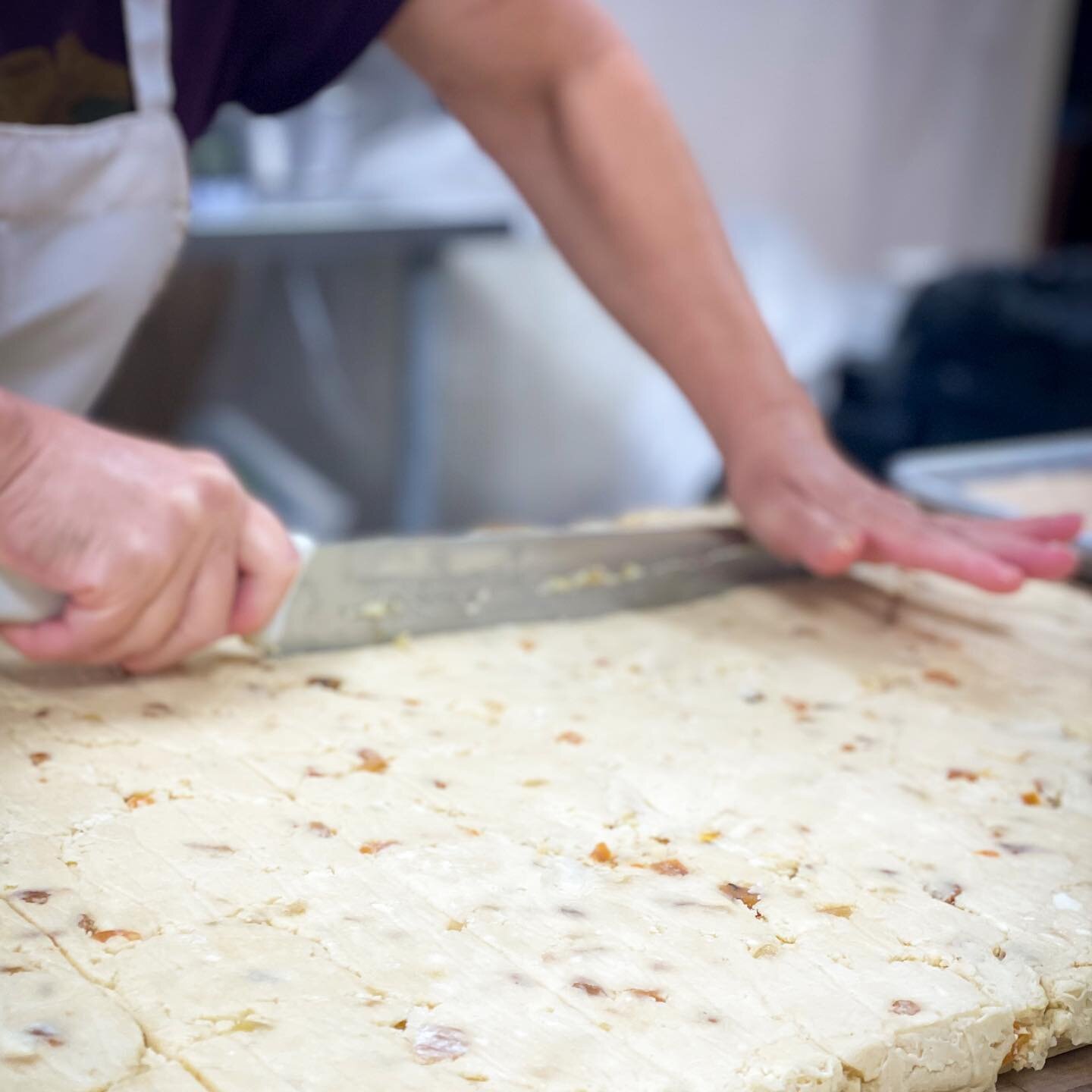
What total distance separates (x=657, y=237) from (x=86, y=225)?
63cm

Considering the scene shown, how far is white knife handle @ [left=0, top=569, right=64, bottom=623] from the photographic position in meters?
0.99

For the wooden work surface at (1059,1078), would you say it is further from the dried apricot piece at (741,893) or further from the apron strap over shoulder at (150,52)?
the apron strap over shoulder at (150,52)

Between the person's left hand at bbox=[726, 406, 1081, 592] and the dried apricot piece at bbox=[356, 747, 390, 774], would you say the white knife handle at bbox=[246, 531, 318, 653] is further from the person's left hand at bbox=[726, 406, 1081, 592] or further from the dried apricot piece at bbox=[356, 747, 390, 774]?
the person's left hand at bbox=[726, 406, 1081, 592]

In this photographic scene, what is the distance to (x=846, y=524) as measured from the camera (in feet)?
4.53

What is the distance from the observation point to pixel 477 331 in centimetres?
409

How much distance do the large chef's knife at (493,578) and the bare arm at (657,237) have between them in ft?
0.29

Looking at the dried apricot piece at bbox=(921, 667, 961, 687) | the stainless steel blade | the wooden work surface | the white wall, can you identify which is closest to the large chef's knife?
the stainless steel blade

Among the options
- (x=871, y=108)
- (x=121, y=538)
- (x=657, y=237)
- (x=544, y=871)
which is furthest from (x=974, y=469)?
(x=871, y=108)

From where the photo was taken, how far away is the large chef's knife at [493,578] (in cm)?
123

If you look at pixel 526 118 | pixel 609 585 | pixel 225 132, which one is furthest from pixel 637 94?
pixel 225 132

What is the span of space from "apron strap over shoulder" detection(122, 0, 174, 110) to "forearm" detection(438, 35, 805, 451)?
14.8 inches

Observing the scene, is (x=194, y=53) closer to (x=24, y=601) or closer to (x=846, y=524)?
(x=24, y=601)

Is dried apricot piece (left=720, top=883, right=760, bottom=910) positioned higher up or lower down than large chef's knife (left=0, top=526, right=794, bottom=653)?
lower down

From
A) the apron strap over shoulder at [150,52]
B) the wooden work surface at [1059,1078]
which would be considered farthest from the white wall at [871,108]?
the wooden work surface at [1059,1078]
